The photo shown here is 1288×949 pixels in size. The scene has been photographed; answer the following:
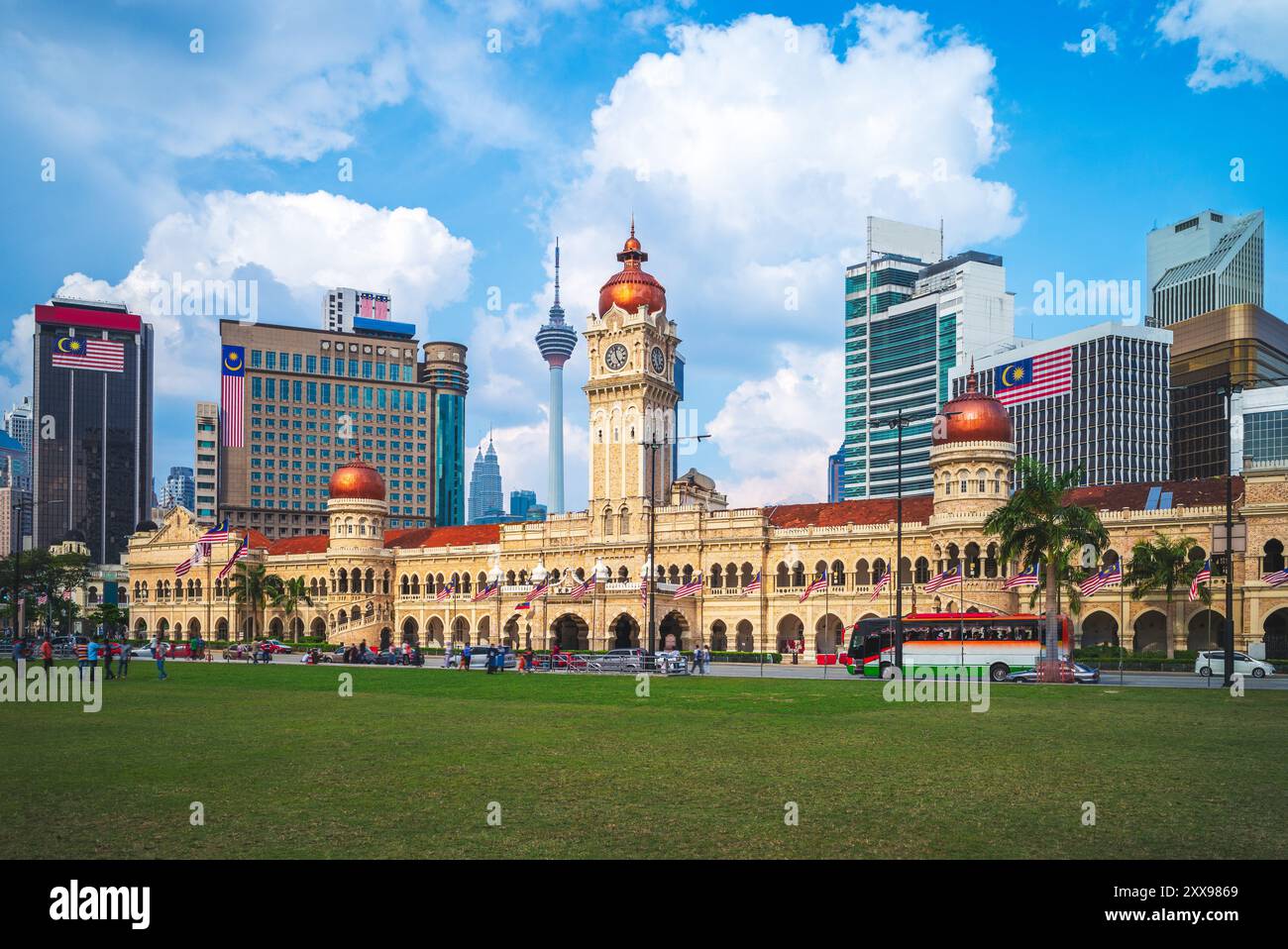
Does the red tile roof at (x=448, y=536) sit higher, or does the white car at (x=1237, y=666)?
the red tile roof at (x=448, y=536)

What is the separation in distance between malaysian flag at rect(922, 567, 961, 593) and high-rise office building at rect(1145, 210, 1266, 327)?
13046 centimetres

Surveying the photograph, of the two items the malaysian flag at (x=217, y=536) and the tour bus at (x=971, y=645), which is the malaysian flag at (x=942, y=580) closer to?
the tour bus at (x=971, y=645)

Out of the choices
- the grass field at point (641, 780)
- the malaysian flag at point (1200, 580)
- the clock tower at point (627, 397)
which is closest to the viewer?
the grass field at point (641, 780)

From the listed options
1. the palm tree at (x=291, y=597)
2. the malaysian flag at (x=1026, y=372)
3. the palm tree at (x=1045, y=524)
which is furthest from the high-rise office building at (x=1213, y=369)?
the palm tree at (x=291, y=597)

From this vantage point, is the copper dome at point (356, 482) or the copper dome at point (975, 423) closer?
the copper dome at point (975, 423)

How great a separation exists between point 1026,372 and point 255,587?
107280mm

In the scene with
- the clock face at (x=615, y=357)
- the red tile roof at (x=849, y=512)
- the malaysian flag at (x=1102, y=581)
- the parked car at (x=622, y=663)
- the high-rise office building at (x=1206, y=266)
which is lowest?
the parked car at (x=622, y=663)

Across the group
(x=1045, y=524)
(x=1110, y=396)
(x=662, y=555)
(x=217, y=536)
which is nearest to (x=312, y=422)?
(x=217, y=536)

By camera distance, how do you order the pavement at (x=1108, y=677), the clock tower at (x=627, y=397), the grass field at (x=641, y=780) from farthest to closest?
the clock tower at (x=627, y=397) < the pavement at (x=1108, y=677) < the grass field at (x=641, y=780)

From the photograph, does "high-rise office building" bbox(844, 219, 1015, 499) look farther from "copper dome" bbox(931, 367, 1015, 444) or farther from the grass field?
the grass field

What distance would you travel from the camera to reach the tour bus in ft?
155

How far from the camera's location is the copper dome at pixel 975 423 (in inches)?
2709

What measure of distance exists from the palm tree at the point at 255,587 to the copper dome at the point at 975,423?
57.5 meters
